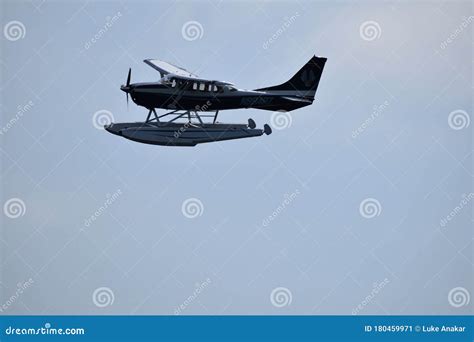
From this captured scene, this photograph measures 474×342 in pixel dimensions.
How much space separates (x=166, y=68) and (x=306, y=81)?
20.1 ft

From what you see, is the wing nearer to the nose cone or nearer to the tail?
the nose cone

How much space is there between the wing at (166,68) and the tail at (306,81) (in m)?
3.90

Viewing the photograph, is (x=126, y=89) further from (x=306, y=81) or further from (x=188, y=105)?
(x=306, y=81)

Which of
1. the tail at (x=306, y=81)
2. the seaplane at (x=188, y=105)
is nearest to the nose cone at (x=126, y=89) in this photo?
the seaplane at (x=188, y=105)

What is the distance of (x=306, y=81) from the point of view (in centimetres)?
3691

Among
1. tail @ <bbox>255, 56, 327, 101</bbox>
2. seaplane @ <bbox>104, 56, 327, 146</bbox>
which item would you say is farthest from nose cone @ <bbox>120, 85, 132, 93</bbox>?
Result: tail @ <bbox>255, 56, 327, 101</bbox>

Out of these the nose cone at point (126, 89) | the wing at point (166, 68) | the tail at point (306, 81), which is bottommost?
the nose cone at point (126, 89)

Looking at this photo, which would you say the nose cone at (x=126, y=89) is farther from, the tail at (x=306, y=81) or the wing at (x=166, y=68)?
the tail at (x=306, y=81)

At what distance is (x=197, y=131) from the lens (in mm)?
33438

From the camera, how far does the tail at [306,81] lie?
119 ft

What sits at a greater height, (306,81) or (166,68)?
(306,81)

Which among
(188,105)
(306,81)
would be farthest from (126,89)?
(306,81)

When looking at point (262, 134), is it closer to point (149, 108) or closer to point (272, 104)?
point (272, 104)

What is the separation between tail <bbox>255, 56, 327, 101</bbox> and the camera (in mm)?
36125
